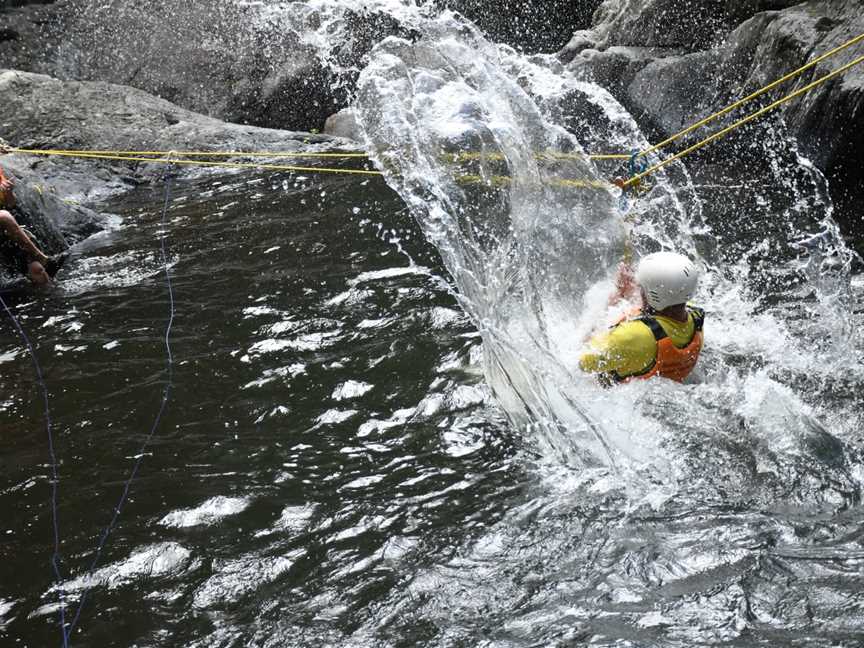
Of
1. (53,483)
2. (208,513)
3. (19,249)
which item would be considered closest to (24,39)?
(19,249)

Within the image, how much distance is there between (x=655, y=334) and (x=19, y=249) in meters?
7.57

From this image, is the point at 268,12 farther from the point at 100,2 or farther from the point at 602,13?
the point at 602,13

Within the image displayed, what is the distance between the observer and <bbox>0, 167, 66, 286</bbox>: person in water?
9719mm

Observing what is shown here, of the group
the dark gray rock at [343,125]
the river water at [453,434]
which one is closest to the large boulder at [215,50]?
the dark gray rock at [343,125]

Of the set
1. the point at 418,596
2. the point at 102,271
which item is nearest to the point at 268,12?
the point at 102,271

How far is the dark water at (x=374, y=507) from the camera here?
160 inches

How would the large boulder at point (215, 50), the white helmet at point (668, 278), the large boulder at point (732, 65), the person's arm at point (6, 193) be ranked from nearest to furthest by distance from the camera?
the white helmet at point (668, 278)
the large boulder at point (732, 65)
the person's arm at point (6, 193)
the large boulder at point (215, 50)

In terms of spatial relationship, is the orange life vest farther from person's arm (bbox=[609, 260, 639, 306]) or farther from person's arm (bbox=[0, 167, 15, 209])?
person's arm (bbox=[0, 167, 15, 209])

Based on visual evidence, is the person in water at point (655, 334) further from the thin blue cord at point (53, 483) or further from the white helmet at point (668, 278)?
the thin blue cord at point (53, 483)

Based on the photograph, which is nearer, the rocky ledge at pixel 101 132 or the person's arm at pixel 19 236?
the person's arm at pixel 19 236

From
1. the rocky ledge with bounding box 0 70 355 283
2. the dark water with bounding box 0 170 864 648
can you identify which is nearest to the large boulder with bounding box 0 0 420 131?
the rocky ledge with bounding box 0 70 355 283

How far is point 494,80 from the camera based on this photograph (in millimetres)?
6965

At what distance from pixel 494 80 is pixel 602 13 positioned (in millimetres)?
10911

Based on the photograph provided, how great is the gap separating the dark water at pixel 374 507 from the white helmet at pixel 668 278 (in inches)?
28.7
